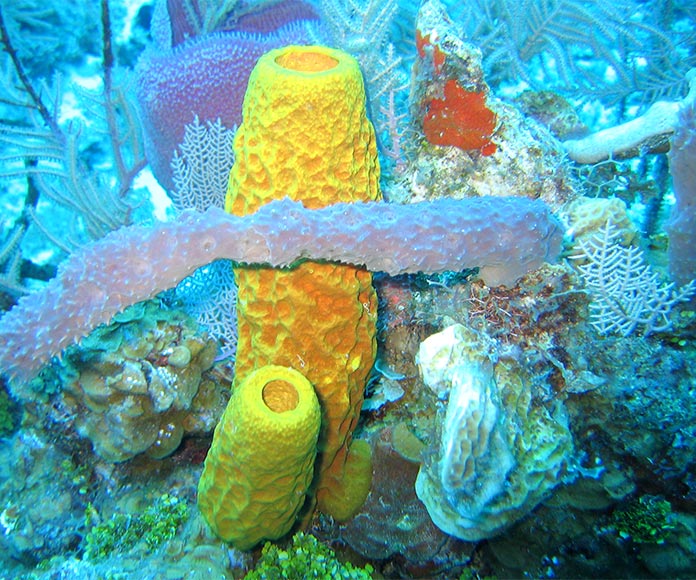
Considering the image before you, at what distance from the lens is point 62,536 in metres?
3.27

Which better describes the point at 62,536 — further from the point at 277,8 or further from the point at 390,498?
the point at 277,8

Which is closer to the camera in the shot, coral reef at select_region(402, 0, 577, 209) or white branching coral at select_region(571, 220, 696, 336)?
white branching coral at select_region(571, 220, 696, 336)

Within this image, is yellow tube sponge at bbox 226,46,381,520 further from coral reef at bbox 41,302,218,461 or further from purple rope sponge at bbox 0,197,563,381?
coral reef at bbox 41,302,218,461

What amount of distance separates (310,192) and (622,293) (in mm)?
1913

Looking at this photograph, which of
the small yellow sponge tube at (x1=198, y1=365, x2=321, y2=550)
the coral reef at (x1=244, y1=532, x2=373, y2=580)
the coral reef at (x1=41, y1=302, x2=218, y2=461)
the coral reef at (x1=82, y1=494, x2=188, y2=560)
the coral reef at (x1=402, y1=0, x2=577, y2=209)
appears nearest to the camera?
the small yellow sponge tube at (x1=198, y1=365, x2=321, y2=550)

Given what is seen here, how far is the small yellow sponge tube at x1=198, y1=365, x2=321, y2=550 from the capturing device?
76.9 inches

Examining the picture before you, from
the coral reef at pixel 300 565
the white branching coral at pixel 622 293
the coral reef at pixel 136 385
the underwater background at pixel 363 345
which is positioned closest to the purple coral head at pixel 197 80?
the underwater background at pixel 363 345

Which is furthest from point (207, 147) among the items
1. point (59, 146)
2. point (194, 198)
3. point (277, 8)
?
point (277, 8)

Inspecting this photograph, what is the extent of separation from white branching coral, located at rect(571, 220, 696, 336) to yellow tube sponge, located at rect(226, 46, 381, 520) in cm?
135

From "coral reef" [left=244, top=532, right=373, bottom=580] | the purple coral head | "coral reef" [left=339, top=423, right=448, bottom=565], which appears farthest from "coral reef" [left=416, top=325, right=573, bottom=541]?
the purple coral head

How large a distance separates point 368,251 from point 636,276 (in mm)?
1808

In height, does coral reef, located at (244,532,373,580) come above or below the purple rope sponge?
below

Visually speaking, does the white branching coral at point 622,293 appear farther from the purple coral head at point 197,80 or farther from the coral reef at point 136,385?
the purple coral head at point 197,80

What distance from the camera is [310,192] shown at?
213 cm
